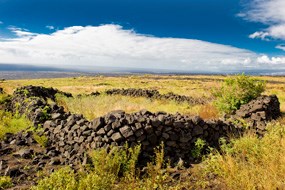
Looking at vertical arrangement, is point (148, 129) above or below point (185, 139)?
above

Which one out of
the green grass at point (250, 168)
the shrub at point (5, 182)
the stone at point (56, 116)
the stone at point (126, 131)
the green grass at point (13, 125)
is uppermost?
the stone at point (126, 131)

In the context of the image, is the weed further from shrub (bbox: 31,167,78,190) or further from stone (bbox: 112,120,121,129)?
shrub (bbox: 31,167,78,190)

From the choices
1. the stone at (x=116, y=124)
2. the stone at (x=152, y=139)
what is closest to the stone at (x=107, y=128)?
the stone at (x=116, y=124)

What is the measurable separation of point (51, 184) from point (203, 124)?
6512mm

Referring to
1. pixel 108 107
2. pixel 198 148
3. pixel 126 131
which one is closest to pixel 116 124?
pixel 126 131

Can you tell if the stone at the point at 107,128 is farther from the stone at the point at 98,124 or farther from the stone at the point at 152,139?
the stone at the point at 152,139

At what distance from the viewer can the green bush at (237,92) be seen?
18531mm

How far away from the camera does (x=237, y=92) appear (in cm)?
1892

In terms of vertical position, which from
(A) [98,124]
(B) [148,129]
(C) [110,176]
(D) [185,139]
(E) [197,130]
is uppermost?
(A) [98,124]

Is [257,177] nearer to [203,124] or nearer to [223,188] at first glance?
[223,188]

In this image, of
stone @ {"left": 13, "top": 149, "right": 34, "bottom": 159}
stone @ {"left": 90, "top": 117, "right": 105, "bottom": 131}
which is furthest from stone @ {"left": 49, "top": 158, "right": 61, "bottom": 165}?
stone @ {"left": 90, "top": 117, "right": 105, "bottom": 131}

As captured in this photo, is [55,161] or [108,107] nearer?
[55,161]

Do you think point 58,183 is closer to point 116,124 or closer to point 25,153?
point 116,124

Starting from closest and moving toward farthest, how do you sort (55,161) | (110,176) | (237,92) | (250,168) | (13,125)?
(110,176), (250,168), (55,161), (13,125), (237,92)
